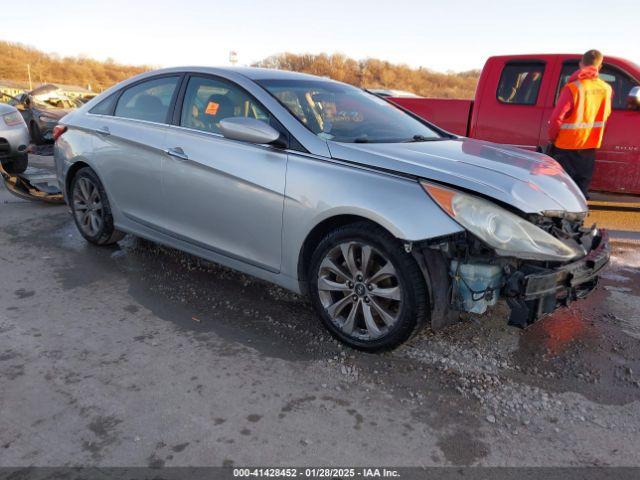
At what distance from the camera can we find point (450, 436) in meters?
2.34

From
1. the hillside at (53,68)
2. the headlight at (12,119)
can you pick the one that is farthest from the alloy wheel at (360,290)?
the hillside at (53,68)

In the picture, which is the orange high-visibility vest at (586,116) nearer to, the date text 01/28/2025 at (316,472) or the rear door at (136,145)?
the rear door at (136,145)

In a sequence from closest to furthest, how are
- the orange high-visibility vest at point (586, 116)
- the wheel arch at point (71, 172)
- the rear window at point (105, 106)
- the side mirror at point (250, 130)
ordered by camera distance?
the side mirror at point (250, 130)
the rear window at point (105, 106)
the wheel arch at point (71, 172)
the orange high-visibility vest at point (586, 116)

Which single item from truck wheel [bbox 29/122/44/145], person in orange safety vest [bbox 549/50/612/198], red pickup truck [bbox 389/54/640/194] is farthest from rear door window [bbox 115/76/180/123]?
truck wheel [bbox 29/122/44/145]

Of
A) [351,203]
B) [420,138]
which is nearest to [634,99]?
[420,138]

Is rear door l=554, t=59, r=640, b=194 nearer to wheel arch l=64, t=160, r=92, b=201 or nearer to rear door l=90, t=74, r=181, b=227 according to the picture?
rear door l=90, t=74, r=181, b=227

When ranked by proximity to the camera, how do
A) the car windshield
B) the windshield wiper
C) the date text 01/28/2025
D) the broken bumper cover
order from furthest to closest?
1. the windshield wiper
2. the car windshield
3. the broken bumper cover
4. the date text 01/28/2025

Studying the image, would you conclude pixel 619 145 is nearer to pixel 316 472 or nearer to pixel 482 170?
pixel 482 170

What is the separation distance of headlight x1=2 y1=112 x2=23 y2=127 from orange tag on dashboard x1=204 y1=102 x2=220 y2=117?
15.1 feet

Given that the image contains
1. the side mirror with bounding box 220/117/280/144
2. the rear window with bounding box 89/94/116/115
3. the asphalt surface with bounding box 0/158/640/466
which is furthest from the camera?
the rear window with bounding box 89/94/116/115

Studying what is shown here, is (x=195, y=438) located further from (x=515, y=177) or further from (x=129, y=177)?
(x=129, y=177)

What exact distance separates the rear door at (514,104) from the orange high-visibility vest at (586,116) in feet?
2.54

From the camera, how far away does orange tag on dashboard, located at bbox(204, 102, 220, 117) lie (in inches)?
147

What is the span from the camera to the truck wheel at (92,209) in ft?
15.1
